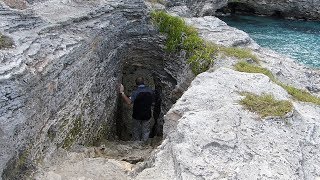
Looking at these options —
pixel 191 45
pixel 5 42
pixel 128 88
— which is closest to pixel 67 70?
pixel 5 42

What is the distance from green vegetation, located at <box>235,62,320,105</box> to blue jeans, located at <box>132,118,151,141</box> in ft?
14.5

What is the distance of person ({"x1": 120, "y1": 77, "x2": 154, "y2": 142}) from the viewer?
13.6m

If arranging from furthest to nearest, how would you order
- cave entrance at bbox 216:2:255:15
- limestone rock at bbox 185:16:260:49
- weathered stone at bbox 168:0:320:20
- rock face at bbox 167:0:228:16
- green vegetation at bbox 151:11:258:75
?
cave entrance at bbox 216:2:255:15
weathered stone at bbox 168:0:320:20
rock face at bbox 167:0:228:16
limestone rock at bbox 185:16:260:49
green vegetation at bbox 151:11:258:75

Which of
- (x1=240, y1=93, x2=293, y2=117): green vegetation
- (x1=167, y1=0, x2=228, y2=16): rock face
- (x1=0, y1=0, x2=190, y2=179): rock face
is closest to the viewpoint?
(x1=0, y1=0, x2=190, y2=179): rock face

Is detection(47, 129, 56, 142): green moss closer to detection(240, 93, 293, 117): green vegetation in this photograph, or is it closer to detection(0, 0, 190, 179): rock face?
detection(0, 0, 190, 179): rock face

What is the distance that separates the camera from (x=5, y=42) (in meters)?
8.91

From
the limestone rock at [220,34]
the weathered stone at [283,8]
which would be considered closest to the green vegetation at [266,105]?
the limestone rock at [220,34]

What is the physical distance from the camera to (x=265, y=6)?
3766 centimetres

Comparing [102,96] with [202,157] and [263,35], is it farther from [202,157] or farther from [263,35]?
[263,35]

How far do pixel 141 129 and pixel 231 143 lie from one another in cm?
771

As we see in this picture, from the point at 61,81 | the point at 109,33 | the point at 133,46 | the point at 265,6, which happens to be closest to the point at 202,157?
the point at 61,81

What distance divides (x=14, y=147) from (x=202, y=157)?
374 cm

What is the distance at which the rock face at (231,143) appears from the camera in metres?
6.77

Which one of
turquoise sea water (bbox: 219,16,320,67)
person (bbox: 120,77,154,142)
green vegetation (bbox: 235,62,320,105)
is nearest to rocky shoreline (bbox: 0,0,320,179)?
green vegetation (bbox: 235,62,320,105)
